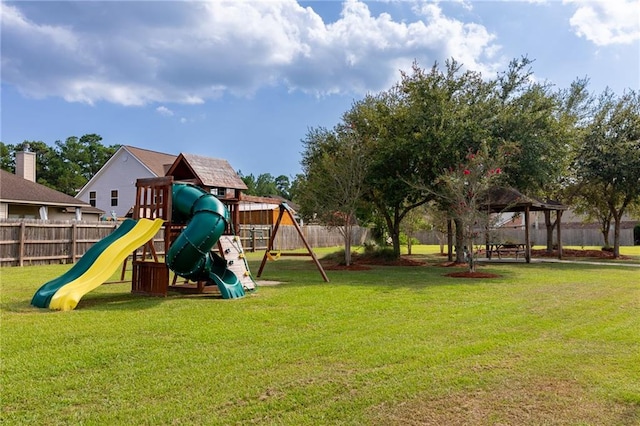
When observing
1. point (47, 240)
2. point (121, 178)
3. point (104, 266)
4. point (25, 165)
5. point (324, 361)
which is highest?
point (25, 165)

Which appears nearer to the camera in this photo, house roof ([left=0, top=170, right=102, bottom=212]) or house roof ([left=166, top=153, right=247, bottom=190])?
house roof ([left=166, top=153, right=247, bottom=190])

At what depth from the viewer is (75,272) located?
870cm

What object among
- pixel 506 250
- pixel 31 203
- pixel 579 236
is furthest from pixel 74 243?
pixel 579 236

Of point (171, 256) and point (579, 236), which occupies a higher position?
point (579, 236)

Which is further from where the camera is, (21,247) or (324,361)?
(21,247)

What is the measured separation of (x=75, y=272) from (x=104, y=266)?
0.67 meters

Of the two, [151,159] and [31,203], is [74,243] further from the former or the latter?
[151,159]

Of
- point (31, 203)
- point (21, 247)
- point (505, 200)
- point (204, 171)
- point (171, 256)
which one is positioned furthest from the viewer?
point (31, 203)

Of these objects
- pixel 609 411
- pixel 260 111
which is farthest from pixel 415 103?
pixel 609 411

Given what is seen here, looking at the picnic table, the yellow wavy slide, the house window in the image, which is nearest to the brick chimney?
the house window

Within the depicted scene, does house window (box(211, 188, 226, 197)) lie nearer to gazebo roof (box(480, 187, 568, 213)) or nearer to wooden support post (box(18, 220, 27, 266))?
wooden support post (box(18, 220, 27, 266))

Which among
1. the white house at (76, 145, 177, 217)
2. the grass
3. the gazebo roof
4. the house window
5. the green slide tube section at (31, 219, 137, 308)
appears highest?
the white house at (76, 145, 177, 217)

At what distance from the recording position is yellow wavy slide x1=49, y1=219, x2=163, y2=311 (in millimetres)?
7660

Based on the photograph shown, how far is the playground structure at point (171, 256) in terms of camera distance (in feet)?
27.1
